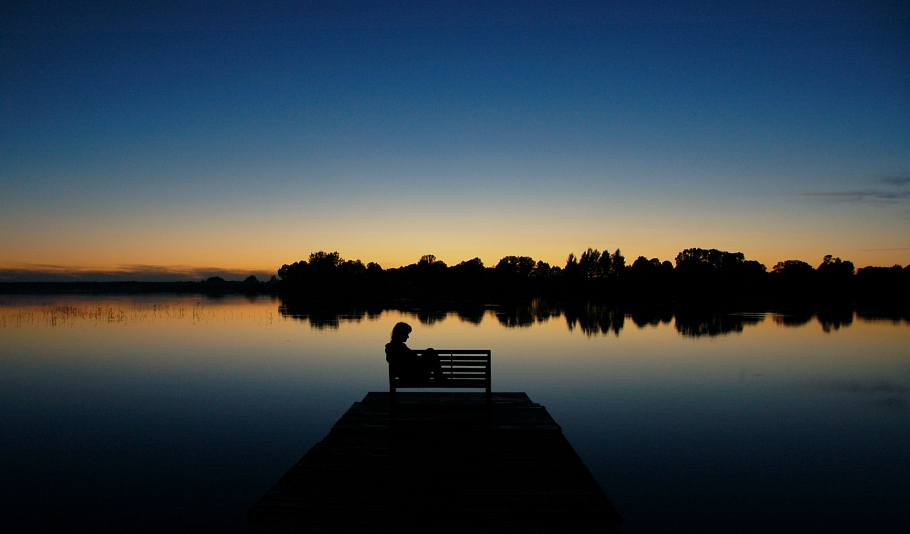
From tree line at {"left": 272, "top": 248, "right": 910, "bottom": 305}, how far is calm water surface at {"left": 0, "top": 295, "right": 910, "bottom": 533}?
65.2m

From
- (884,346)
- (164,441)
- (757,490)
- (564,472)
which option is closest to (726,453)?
(757,490)

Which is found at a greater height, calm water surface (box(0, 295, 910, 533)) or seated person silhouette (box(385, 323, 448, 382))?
seated person silhouette (box(385, 323, 448, 382))

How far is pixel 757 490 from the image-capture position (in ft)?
28.4

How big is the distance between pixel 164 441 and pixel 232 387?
5.64m

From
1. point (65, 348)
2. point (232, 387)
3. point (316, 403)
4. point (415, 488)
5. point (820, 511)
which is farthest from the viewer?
point (65, 348)

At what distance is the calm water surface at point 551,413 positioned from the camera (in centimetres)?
804

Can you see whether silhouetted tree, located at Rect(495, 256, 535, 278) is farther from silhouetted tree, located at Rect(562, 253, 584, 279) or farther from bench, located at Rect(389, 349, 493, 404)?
bench, located at Rect(389, 349, 493, 404)

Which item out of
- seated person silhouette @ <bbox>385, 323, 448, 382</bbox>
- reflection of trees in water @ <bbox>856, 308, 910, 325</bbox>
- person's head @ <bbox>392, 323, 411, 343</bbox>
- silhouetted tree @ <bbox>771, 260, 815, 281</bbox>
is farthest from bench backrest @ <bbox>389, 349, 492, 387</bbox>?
silhouetted tree @ <bbox>771, 260, 815, 281</bbox>

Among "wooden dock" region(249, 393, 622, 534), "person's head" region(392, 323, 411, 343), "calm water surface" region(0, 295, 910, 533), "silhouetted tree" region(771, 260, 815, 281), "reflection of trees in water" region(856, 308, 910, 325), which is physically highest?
"silhouetted tree" region(771, 260, 815, 281)

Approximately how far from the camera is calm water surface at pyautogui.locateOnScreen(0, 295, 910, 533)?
804cm

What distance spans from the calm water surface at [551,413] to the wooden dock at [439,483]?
4.79 feet

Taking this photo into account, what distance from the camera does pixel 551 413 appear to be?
1374 cm

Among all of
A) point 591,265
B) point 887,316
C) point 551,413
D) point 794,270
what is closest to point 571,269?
point 591,265

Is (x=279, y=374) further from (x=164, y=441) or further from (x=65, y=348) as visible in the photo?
(x=65, y=348)
